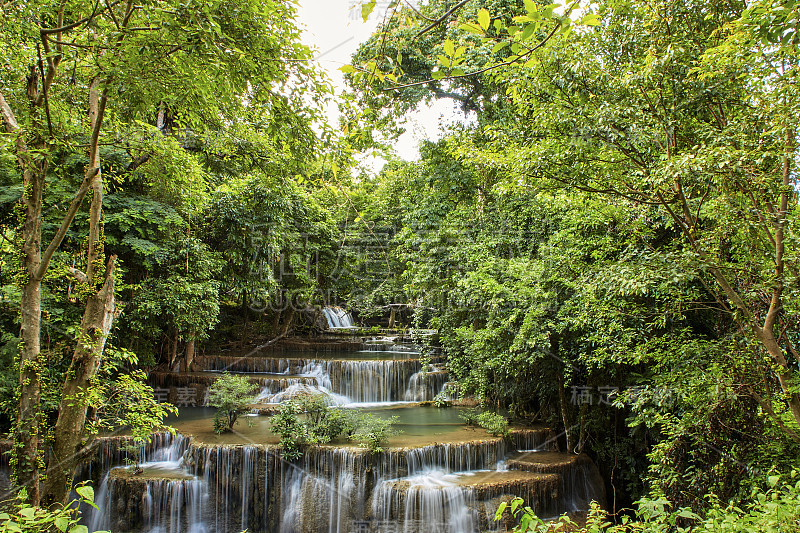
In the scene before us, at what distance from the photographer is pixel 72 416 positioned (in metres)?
4.23

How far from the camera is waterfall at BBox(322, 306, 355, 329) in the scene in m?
22.6

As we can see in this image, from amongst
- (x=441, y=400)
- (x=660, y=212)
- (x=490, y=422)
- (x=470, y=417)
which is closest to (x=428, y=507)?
(x=490, y=422)

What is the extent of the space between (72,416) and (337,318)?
62.0 ft

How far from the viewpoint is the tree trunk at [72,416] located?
4141 millimetres

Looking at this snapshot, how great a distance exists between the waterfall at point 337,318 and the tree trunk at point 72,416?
17829mm

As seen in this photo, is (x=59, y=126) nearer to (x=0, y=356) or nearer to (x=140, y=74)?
(x=140, y=74)

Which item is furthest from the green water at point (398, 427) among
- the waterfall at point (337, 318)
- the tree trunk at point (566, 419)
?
the waterfall at point (337, 318)

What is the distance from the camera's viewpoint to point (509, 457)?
28.6 feet

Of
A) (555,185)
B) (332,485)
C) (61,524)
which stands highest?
(555,185)

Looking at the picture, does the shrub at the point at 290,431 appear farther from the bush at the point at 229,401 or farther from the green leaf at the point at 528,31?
the green leaf at the point at 528,31

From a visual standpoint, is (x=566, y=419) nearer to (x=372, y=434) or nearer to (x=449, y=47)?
(x=372, y=434)

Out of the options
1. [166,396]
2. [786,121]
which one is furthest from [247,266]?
[786,121]

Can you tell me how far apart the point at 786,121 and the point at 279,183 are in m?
4.55

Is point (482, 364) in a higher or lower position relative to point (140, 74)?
lower
